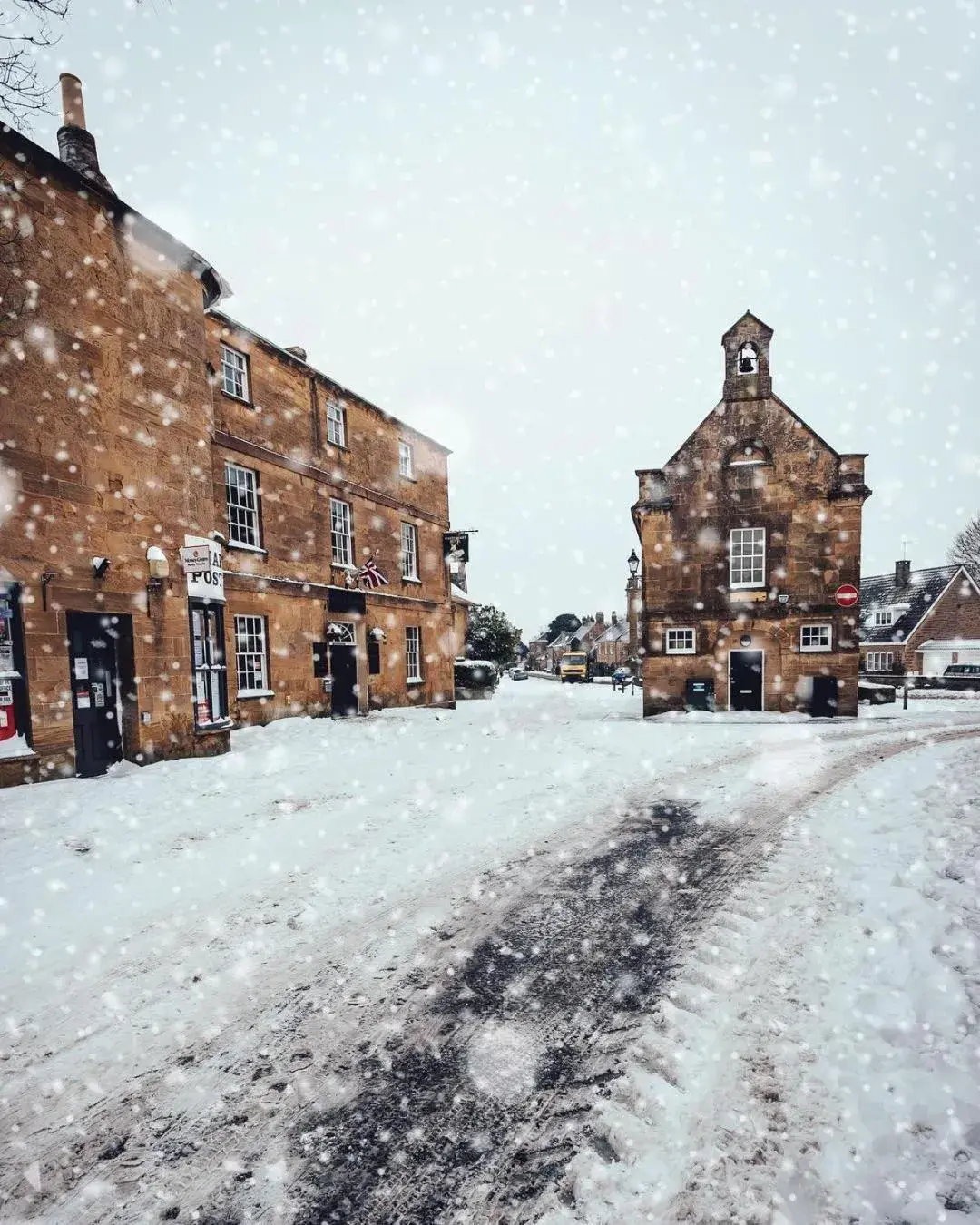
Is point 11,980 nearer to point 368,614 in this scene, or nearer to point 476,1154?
point 476,1154

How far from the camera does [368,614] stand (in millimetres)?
18703

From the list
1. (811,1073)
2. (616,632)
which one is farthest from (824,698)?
(616,632)

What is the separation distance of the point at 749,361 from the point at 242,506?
52.2 ft

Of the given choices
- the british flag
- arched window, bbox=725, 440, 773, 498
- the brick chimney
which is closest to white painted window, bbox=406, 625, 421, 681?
the british flag

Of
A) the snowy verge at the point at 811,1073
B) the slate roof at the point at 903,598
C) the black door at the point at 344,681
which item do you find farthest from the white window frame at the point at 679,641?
the slate roof at the point at 903,598

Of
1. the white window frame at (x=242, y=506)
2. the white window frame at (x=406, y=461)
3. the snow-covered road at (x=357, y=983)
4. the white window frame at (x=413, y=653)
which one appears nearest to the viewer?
the snow-covered road at (x=357, y=983)

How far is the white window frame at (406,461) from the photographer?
68.1ft

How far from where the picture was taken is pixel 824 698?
19250 millimetres

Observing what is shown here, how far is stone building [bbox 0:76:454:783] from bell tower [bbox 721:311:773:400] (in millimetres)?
13349

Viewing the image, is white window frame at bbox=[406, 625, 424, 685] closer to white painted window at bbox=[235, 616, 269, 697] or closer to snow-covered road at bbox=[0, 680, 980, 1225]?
white painted window at bbox=[235, 616, 269, 697]

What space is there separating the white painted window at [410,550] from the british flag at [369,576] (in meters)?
2.34

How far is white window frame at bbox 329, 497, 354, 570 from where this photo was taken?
58.0 ft

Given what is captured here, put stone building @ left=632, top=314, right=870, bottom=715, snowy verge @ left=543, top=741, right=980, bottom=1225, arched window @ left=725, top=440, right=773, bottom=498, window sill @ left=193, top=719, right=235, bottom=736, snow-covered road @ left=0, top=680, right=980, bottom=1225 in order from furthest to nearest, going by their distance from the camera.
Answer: arched window @ left=725, top=440, right=773, bottom=498, stone building @ left=632, top=314, right=870, bottom=715, window sill @ left=193, top=719, right=235, bottom=736, snow-covered road @ left=0, top=680, right=980, bottom=1225, snowy verge @ left=543, top=741, right=980, bottom=1225

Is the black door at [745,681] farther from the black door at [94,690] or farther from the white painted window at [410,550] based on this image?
the black door at [94,690]
